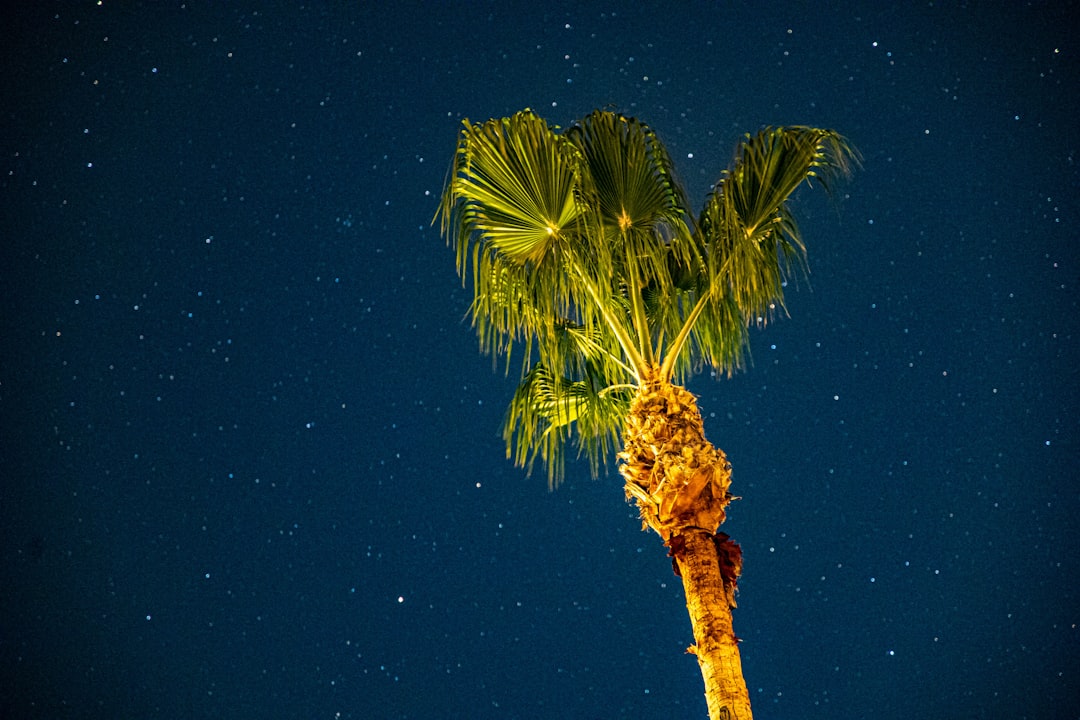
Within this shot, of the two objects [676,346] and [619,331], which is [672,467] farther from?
[619,331]

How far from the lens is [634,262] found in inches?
262

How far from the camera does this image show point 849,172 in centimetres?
690

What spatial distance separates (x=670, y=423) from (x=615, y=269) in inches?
56.5

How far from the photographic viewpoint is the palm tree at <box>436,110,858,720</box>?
6.20m

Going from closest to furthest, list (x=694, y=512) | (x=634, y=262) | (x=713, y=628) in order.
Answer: (x=713, y=628), (x=694, y=512), (x=634, y=262)

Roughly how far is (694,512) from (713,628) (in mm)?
703

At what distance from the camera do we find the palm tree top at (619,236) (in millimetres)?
6664

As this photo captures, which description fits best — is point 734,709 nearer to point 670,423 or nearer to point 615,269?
point 670,423

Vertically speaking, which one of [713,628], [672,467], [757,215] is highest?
[757,215]

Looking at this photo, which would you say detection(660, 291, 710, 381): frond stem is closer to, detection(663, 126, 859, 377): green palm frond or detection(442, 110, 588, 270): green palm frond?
detection(663, 126, 859, 377): green palm frond

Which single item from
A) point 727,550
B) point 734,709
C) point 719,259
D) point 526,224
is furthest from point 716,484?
point 526,224

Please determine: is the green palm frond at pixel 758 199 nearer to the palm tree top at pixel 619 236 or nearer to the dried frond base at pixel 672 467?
the palm tree top at pixel 619 236

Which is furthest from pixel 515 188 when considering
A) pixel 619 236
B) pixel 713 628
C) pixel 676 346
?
pixel 713 628

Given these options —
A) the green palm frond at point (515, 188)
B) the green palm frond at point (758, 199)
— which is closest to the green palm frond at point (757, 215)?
the green palm frond at point (758, 199)
